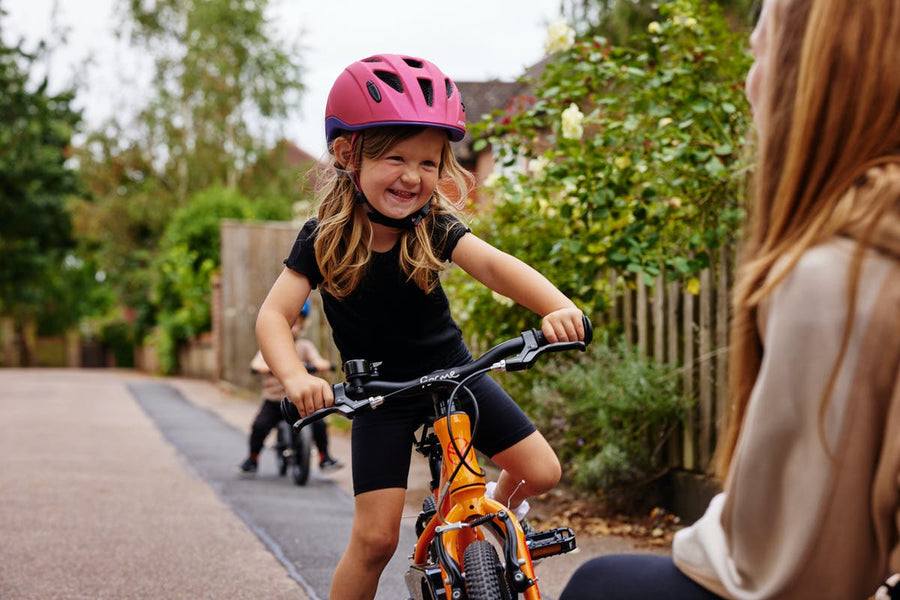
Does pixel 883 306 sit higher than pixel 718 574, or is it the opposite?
pixel 883 306

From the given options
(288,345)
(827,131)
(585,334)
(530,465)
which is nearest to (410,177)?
(288,345)

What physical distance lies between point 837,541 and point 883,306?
0.30 metres

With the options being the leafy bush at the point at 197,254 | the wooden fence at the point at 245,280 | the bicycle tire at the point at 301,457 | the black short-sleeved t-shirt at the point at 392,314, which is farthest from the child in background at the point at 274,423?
the leafy bush at the point at 197,254

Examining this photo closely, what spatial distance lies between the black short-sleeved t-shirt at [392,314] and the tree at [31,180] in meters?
33.3

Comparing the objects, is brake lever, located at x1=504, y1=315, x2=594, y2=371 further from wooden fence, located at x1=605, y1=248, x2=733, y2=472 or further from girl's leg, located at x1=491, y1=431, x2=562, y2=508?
wooden fence, located at x1=605, y1=248, x2=733, y2=472

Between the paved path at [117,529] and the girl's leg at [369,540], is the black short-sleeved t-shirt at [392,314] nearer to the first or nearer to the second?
the girl's leg at [369,540]

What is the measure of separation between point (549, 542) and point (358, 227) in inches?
41.0

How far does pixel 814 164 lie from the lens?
1352 mm

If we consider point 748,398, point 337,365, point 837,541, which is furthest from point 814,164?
point 337,365

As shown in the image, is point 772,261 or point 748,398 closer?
point 772,261

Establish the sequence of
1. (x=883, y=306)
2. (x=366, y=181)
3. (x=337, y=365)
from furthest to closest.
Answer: (x=337, y=365)
(x=366, y=181)
(x=883, y=306)

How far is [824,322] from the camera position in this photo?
1.27 m

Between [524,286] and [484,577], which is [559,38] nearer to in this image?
[524,286]

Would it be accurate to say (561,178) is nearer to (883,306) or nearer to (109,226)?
(883,306)
